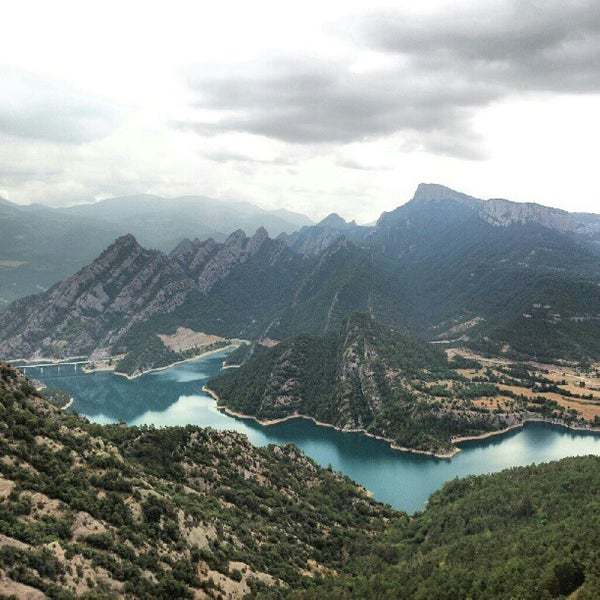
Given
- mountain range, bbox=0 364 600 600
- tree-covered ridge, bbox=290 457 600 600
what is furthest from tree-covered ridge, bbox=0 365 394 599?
tree-covered ridge, bbox=290 457 600 600

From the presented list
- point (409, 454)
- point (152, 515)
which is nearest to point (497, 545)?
point (152, 515)

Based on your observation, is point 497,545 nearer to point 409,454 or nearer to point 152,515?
point 152,515

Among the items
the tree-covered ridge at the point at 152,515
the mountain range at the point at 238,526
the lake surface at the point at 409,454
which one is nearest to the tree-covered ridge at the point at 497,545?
the mountain range at the point at 238,526

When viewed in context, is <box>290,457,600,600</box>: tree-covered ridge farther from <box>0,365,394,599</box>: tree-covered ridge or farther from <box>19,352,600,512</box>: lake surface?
<box>19,352,600,512</box>: lake surface

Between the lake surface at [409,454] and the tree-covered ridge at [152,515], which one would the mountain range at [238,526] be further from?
the lake surface at [409,454]

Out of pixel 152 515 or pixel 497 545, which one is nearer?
pixel 152 515
